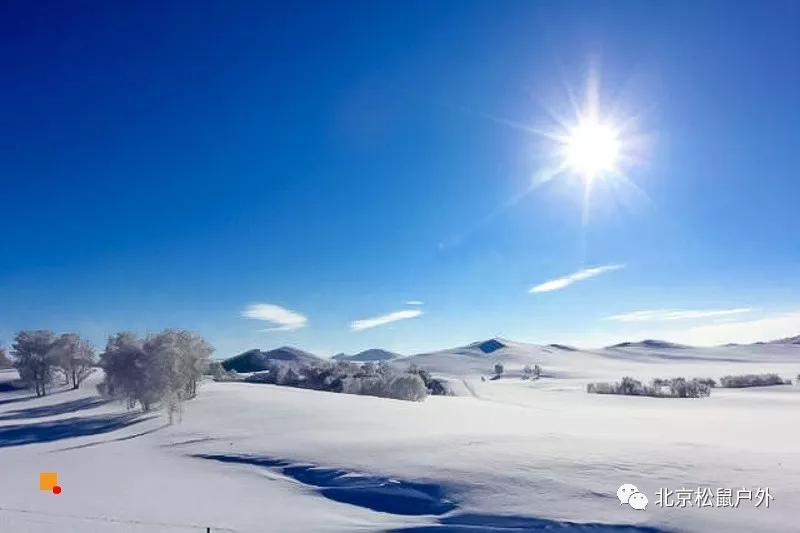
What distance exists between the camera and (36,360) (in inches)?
2653

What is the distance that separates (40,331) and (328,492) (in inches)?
2533

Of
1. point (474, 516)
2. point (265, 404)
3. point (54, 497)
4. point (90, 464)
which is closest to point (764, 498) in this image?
point (474, 516)

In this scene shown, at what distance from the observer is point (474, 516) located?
17.4m

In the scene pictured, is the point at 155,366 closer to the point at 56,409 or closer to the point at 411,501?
the point at 56,409

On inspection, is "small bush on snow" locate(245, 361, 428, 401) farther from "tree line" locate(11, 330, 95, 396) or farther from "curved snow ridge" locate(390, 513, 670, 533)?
"curved snow ridge" locate(390, 513, 670, 533)

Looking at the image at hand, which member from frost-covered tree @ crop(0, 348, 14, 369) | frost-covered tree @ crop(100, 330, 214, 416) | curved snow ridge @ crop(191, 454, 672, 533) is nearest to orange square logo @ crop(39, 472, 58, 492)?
curved snow ridge @ crop(191, 454, 672, 533)

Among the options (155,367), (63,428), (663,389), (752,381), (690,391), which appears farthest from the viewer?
(752,381)

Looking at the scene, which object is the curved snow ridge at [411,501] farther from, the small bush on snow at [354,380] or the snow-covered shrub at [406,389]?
the small bush on snow at [354,380]

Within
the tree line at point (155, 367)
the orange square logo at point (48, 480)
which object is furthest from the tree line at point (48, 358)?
the orange square logo at point (48, 480)

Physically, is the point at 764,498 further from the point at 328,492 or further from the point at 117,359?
the point at 117,359

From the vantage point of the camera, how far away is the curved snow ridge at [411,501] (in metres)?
15.9

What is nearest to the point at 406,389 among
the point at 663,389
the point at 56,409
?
the point at 56,409

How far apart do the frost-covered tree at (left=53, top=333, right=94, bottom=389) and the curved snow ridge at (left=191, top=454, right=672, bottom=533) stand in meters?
52.3

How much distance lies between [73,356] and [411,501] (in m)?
64.1
